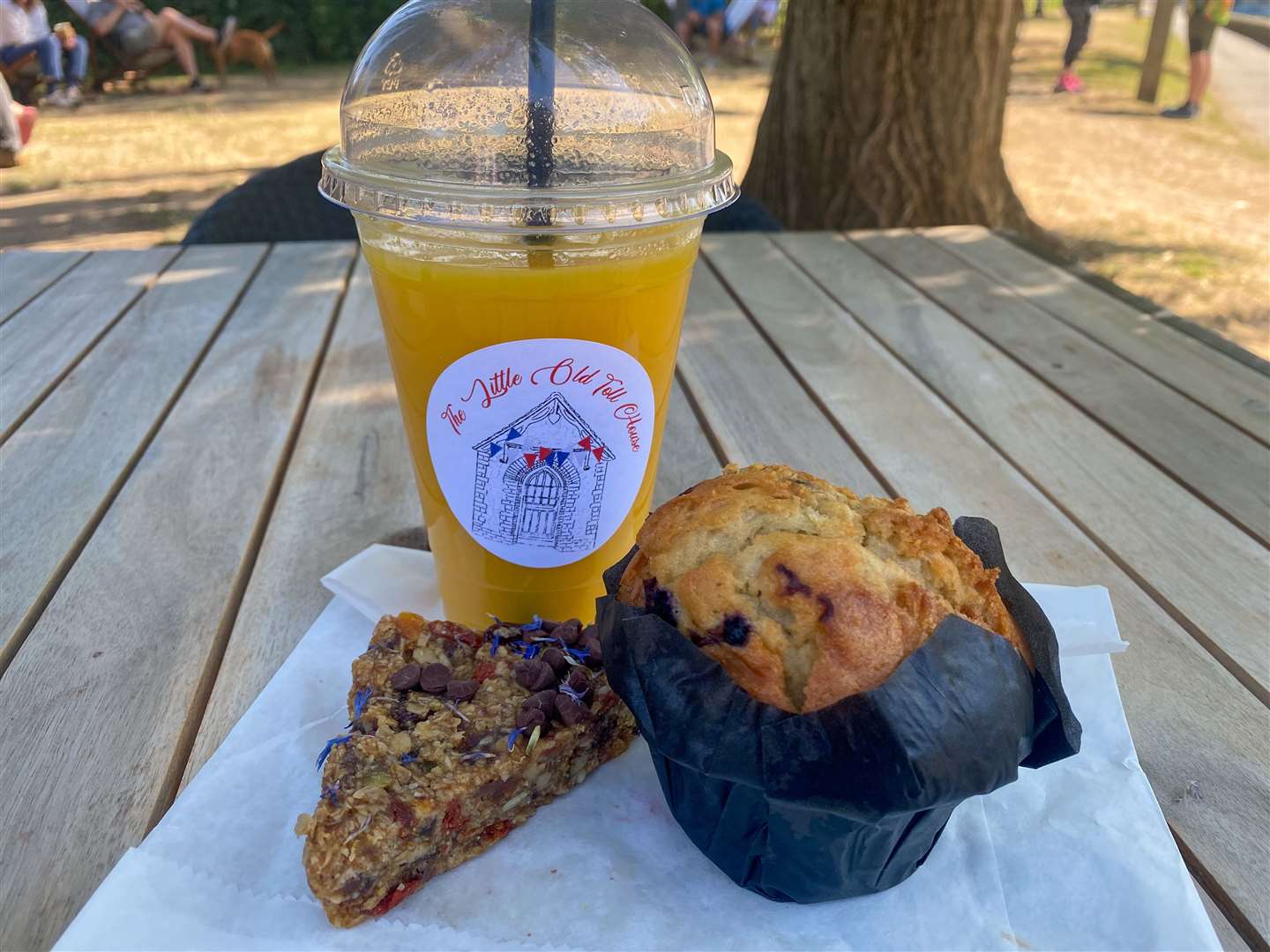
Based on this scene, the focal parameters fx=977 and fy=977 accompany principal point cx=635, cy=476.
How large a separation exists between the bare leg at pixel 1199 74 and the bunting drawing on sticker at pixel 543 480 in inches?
352

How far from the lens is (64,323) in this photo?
2.12 metres

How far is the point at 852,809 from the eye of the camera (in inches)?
30.6

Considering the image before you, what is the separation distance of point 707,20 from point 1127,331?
12076 millimetres

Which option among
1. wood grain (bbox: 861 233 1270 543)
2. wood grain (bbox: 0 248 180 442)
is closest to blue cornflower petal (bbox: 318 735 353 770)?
wood grain (bbox: 0 248 180 442)

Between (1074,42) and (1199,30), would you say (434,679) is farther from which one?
(1074,42)

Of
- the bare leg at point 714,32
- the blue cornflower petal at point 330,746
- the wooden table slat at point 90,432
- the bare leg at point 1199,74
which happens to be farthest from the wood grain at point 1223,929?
the bare leg at point 714,32

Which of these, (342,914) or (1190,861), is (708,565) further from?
(1190,861)

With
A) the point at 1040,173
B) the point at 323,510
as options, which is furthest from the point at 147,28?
the point at 323,510

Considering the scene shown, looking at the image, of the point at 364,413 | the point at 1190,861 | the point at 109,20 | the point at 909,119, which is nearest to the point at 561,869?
the point at 1190,861

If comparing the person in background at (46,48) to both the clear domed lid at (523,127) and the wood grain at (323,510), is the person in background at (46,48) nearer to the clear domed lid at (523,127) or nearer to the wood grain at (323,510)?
the wood grain at (323,510)

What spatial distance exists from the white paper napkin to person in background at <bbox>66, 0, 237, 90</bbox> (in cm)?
1148

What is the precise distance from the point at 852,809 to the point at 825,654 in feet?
0.41

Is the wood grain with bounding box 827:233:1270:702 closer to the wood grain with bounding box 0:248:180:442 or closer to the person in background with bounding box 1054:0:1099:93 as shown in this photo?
the wood grain with bounding box 0:248:180:442

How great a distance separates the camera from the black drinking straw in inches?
39.4
